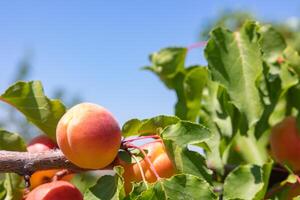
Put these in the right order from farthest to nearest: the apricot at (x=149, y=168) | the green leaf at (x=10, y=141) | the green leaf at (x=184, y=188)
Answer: the green leaf at (x=10, y=141) < the apricot at (x=149, y=168) < the green leaf at (x=184, y=188)

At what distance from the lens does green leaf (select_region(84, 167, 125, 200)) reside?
76 centimetres

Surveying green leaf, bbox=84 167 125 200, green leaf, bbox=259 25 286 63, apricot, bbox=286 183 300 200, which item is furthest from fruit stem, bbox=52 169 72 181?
green leaf, bbox=259 25 286 63

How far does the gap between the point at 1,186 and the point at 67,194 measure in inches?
8.6

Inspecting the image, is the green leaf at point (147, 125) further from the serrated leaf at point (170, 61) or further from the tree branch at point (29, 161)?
the serrated leaf at point (170, 61)

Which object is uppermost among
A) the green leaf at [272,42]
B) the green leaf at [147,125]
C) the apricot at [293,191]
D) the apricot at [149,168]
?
the green leaf at [272,42]

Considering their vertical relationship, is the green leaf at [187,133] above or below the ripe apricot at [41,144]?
above

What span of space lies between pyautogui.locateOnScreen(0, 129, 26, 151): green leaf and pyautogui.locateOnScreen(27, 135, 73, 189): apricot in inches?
1.3

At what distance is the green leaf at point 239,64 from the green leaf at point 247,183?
0.28 feet

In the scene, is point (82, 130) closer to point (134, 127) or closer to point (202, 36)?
point (134, 127)

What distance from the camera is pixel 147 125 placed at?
2.79ft

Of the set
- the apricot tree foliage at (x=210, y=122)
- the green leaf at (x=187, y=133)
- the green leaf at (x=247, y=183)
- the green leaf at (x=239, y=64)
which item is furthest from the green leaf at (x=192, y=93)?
the green leaf at (x=187, y=133)

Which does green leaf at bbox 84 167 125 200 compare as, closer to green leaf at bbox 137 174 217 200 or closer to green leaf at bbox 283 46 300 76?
green leaf at bbox 137 174 217 200

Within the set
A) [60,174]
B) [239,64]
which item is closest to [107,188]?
[60,174]

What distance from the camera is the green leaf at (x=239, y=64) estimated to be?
0.97 metres
